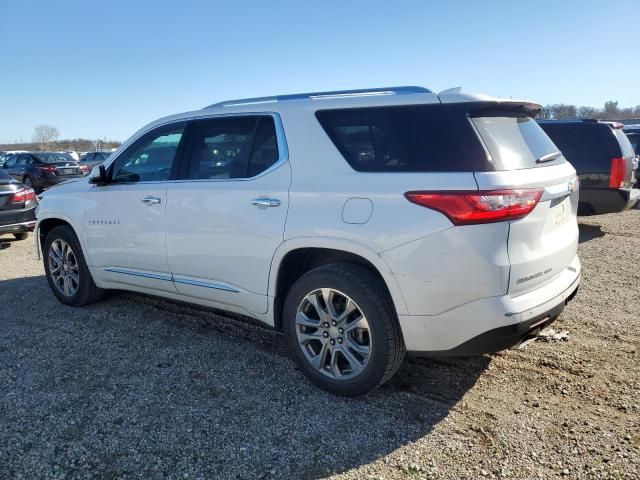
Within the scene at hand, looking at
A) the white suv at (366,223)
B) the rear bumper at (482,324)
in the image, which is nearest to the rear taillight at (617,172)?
the white suv at (366,223)

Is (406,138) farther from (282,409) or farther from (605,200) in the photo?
(605,200)

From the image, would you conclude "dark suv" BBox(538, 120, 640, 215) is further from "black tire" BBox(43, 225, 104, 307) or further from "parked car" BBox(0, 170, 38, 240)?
"parked car" BBox(0, 170, 38, 240)

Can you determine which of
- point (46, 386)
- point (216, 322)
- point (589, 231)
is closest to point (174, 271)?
point (216, 322)

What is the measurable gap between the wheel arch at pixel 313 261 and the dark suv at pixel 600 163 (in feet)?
20.7

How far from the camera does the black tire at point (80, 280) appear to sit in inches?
193

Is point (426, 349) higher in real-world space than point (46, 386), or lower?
higher

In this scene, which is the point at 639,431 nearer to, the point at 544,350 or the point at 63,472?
the point at 544,350

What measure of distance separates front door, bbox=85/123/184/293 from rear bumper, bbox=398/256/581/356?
2182 millimetres

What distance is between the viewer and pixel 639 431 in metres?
2.79

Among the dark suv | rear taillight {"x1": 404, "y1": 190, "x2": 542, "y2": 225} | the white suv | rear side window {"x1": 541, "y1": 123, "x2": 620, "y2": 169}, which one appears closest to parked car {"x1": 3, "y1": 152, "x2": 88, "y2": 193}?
the white suv

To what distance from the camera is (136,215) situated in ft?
14.0

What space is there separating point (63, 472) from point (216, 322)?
2099mm

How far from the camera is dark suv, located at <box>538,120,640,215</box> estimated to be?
792cm

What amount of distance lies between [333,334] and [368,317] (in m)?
0.32
